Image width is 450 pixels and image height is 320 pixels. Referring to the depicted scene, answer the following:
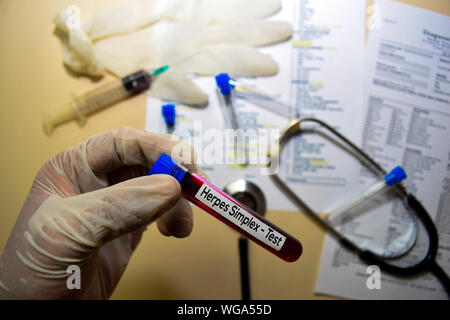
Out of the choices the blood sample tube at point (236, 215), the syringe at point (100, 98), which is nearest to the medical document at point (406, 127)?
the blood sample tube at point (236, 215)

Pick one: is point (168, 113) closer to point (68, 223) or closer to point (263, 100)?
point (263, 100)

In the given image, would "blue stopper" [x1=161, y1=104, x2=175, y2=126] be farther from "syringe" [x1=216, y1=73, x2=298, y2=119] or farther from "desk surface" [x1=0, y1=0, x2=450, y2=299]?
"syringe" [x1=216, y1=73, x2=298, y2=119]

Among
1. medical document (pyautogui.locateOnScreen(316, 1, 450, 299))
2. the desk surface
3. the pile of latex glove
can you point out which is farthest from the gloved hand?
medical document (pyautogui.locateOnScreen(316, 1, 450, 299))

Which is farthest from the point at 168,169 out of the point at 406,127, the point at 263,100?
the point at 406,127

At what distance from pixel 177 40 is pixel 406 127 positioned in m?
0.66

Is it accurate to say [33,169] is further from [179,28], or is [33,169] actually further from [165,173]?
[179,28]

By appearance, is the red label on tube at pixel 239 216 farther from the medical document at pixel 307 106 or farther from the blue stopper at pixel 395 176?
Result: the blue stopper at pixel 395 176

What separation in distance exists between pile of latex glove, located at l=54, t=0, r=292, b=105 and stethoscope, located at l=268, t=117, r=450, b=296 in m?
0.18

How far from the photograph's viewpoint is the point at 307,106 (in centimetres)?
71

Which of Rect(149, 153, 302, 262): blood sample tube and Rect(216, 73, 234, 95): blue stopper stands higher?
Rect(216, 73, 234, 95): blue stopper

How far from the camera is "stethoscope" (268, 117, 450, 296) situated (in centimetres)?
66
